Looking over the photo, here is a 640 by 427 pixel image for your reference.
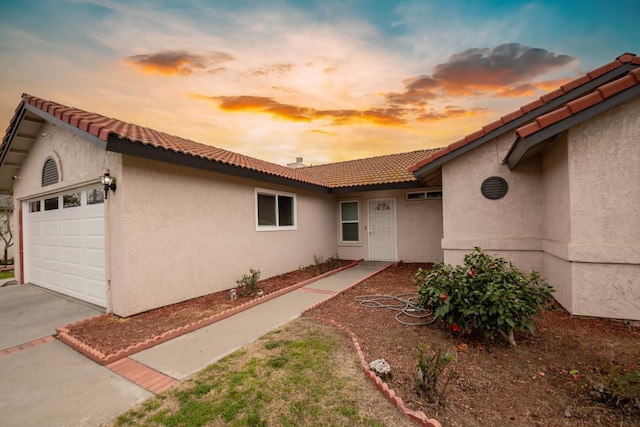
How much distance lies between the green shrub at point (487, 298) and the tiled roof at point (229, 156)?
18.4 feet

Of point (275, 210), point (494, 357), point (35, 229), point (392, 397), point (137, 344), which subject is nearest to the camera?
point (392, 397)

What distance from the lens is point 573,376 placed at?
2.96m

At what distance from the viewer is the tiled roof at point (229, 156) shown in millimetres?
5164

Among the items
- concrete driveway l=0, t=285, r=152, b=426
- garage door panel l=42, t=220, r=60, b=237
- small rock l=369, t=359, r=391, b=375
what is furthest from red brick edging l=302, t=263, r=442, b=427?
garage door panel l=42, t=220, r=60, b=237

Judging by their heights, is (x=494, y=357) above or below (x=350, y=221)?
below

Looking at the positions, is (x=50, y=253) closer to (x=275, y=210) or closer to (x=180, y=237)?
(x=180, y=237)

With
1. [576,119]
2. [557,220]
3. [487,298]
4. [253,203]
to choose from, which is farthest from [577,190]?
[253,203]

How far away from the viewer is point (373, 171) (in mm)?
→ 12000

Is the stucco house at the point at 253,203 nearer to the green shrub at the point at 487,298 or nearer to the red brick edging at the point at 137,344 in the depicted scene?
the red brick edging at the point at 137,344

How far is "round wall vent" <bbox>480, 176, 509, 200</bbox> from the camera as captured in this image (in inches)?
243

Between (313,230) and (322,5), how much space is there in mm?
7283

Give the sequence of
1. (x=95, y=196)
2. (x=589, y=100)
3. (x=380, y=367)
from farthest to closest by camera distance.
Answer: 1. (x=95, y=196)
2. (x=589, y=100)
3. (x=380, y=367)

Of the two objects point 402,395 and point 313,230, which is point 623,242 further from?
point 313,230

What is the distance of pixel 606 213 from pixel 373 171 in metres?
8.25
